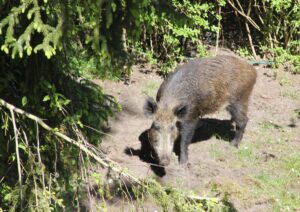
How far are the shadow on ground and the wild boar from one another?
0.39m

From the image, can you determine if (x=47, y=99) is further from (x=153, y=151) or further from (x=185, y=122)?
(x=185, y=122)

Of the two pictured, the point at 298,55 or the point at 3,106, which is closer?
the point at 3,106

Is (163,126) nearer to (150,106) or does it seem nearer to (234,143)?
(150,106)

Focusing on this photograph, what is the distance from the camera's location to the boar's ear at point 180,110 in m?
6.56

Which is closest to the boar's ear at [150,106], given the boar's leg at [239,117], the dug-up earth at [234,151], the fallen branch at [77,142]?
the dug-up earth at [234,151]

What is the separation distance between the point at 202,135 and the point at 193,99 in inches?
40.4

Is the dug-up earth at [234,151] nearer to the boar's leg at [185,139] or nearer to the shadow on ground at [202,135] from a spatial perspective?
the shadow on ground at [202,135]

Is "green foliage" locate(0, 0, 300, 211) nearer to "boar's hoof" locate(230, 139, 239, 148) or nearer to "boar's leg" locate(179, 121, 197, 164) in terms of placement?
"boar's leg" locate(179, 121, 197, 164)

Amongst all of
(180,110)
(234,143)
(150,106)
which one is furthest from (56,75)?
(234,143)

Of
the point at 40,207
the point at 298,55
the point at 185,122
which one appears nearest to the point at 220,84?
the point at 185,122

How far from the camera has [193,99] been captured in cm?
711

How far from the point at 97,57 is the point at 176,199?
121 cm

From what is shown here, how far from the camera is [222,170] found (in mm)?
6848

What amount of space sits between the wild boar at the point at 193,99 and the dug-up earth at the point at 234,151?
1.22 feet
